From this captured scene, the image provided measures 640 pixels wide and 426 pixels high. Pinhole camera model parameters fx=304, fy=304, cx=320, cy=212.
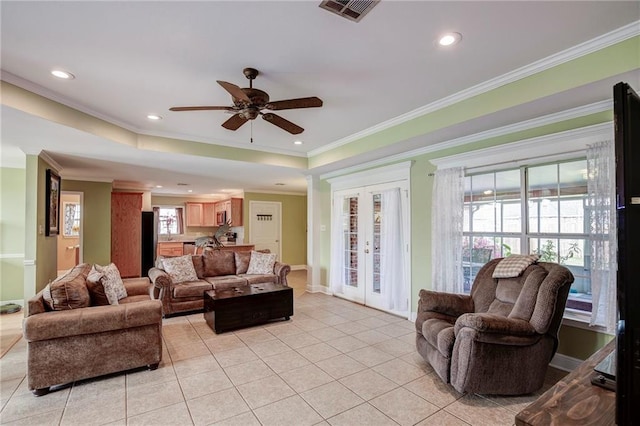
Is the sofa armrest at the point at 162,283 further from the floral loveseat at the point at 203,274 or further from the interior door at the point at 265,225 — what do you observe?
the interior door at the point at 265,225

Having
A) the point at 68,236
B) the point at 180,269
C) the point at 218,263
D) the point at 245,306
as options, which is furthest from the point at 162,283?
the point at 68,236

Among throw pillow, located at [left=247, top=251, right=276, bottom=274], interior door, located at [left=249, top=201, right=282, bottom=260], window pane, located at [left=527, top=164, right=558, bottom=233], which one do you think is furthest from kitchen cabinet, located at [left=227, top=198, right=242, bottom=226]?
window pane, located at [left=527, top=164, right=558, bottom=233]

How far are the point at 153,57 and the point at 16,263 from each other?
17.8ft

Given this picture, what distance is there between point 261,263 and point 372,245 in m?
2.11

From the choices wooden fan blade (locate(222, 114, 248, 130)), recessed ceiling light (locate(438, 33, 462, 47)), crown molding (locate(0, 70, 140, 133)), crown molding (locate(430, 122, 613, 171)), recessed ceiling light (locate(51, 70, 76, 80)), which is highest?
recessed ceiling light (locate(438, 33, 462, 47))

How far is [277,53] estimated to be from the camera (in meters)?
2.42

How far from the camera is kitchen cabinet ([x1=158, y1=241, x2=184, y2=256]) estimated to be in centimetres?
945

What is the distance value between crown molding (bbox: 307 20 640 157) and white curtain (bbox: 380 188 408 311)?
1251 mm

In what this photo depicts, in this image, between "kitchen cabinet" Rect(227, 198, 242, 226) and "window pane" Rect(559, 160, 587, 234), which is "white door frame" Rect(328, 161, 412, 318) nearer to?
"window pane" Rect(559, 160, 587, 234)

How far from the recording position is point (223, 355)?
3.29 metres

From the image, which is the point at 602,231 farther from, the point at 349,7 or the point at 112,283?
the point at 112,283

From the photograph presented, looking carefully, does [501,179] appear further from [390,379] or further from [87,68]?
[87,68]

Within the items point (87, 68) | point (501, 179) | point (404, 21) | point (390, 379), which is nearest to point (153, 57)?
point (87, 68)

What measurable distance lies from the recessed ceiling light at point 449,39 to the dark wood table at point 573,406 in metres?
2.25
